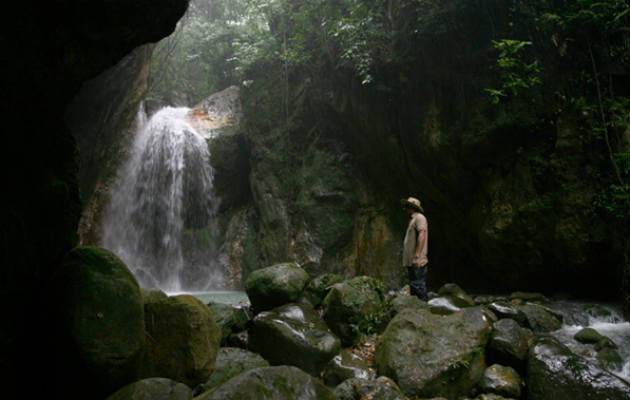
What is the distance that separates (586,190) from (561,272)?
163 cm

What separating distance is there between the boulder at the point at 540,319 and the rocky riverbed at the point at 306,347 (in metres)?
0.02

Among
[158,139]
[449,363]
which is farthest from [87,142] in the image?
[449,363]

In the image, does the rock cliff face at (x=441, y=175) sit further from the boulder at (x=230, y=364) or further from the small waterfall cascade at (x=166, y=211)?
the boulder at (x=230, y=364)

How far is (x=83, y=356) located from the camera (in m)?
2.57

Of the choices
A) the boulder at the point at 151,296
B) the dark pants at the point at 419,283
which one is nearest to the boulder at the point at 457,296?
the dark pants at the point at 419,283

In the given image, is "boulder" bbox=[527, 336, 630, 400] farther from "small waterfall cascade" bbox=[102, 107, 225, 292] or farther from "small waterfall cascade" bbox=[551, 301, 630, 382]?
"small waterfall cascade" bbox=[102, 107, 225, 292]

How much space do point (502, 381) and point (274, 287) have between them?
10.2ft

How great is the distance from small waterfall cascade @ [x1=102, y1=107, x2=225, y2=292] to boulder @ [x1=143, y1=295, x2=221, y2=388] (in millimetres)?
9389

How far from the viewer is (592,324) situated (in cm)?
582

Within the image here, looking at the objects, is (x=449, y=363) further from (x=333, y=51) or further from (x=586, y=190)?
(x=333, y=51)

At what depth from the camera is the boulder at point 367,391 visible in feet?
11.8

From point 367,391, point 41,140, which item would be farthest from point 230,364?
point 41,140

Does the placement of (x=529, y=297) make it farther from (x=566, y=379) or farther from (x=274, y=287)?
(x=274, y=287)

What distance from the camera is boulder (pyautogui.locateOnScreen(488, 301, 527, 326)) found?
543 centimetres
